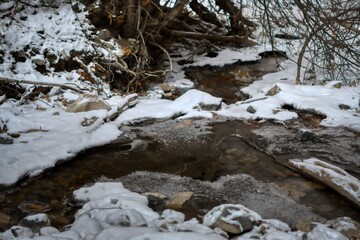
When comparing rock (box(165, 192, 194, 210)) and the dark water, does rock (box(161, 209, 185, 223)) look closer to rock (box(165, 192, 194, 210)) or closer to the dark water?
rock (box(165, 192, 194, 210))

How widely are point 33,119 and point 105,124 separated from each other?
88 cm

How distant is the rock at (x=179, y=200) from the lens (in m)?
2.95

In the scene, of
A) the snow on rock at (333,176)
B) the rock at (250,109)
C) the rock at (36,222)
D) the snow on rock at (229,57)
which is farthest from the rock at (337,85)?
the rock at (36,222)

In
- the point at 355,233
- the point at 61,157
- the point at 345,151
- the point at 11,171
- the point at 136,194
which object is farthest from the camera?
the point at 345,151

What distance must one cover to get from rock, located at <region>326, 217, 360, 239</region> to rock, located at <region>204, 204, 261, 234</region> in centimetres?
52

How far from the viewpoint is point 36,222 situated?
260 centimetres

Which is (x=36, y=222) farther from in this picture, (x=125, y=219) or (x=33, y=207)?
(x=125, y=219)

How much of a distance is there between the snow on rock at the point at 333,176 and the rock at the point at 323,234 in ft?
2.04

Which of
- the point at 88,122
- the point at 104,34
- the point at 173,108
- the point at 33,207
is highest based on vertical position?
the point at 104,34

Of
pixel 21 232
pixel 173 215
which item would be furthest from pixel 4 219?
pixel 173 215

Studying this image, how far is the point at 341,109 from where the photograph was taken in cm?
537

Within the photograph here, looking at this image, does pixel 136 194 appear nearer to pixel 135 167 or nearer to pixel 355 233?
pixel 135 167

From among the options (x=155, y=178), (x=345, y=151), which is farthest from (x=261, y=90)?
(x=155, y=178)

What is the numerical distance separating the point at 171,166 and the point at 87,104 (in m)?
1.84
